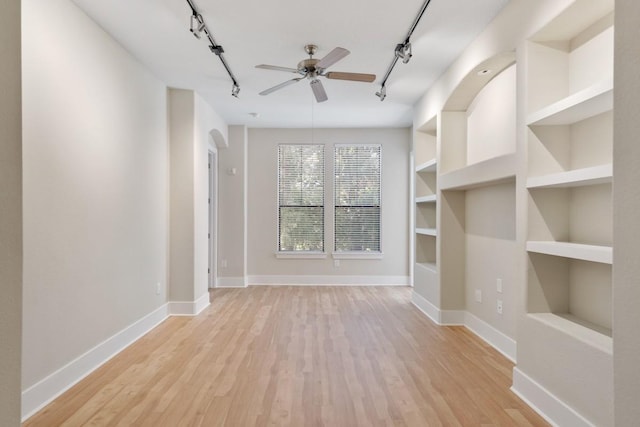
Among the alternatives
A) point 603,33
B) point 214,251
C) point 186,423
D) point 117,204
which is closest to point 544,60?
point 603,33

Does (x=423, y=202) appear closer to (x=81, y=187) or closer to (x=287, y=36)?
(x=287, y=36)

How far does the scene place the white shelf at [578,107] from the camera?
194 cm

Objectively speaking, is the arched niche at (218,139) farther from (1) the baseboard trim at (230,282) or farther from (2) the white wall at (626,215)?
(2) the white wall at (626,215)

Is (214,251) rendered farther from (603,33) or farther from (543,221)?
(603,33)

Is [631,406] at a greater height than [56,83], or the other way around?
[56,83]

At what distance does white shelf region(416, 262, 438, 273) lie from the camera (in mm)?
4796

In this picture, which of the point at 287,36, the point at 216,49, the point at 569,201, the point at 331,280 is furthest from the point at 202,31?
the point at 331,280

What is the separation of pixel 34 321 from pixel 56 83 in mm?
1606

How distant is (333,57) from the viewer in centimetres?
302

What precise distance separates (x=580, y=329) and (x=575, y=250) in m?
0.49

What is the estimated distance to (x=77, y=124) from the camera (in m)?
2.89

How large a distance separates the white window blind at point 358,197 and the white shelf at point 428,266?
1.63 metres

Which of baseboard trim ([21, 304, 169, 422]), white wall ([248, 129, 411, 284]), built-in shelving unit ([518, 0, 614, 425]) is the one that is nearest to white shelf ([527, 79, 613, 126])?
built-in shelving unit ([518, 0, 614, 425])

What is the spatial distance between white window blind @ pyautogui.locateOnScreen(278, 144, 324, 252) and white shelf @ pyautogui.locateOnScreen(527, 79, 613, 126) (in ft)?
15.2
